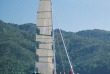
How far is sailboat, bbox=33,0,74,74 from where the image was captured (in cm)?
3120

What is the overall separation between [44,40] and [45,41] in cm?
16

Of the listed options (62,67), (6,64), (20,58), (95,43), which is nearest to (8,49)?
(20,58)

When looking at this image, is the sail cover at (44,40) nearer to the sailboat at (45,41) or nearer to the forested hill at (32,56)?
the sailboat at (45,41)

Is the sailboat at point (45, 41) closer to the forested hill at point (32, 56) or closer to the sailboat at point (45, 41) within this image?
the sailboat at point (45, 41)

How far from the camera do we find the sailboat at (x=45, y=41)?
31.2 m

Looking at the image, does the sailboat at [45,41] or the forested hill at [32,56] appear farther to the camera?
the forested hill at [32,56]

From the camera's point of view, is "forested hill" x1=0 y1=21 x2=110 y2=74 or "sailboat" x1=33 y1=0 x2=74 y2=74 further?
"forested hill" x1=0 y1=21 x2=110 y2=74

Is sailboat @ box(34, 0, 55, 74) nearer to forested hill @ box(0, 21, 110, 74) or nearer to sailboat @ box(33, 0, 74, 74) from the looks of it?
sailboat @ box(33, 0, 74, 74)

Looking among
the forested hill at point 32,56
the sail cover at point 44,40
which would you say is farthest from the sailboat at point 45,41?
the forested hill at point 32,56

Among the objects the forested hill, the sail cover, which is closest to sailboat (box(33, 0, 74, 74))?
the sail cover

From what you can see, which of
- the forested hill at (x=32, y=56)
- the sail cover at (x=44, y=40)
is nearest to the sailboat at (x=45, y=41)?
the sail cover at (x=44, y=40)

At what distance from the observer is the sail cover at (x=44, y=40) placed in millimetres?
31219

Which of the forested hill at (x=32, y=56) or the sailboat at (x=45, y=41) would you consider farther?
the forested hill at (x=32, y=56)

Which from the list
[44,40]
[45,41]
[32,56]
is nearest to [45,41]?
[45,41]
